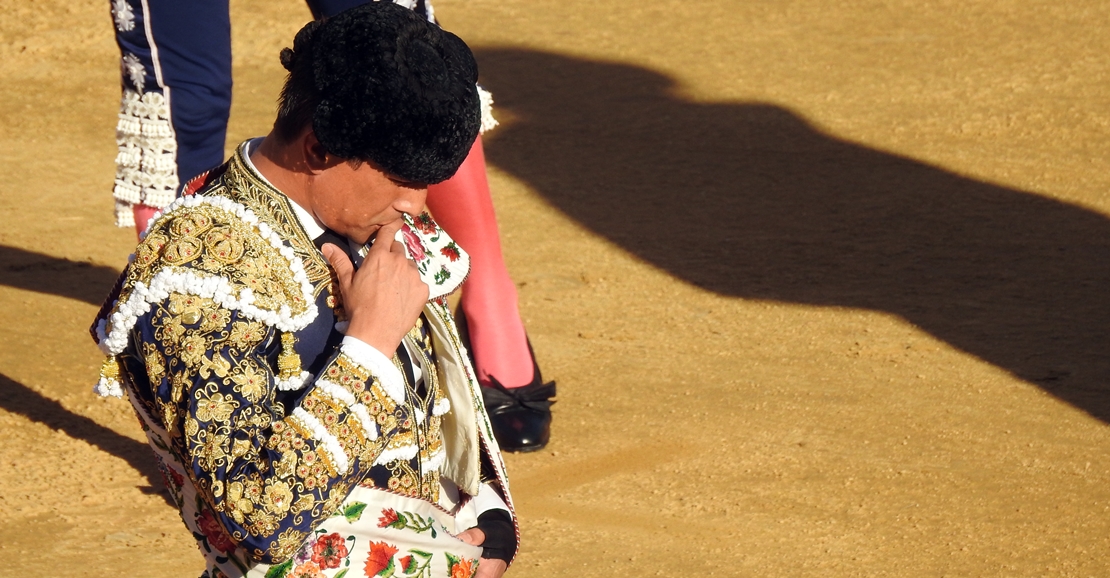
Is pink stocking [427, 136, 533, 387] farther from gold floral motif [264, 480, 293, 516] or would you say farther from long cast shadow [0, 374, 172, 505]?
gold floral motif [264, 480, 293, 516]

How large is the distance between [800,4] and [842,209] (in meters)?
3.47

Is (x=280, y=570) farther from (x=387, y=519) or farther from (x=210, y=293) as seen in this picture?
(x=210, y=293)

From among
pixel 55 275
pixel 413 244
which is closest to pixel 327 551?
pixel 413 244

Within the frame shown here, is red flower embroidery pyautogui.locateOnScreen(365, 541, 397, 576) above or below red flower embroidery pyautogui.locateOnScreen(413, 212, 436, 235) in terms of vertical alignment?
Answer: below

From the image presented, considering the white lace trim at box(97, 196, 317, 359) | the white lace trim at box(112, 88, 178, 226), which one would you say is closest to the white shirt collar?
the white lace trim at box(97, 196, 317, 359)

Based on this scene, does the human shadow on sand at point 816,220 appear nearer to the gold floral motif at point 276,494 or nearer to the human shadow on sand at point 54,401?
the human shadow on sand at point 54,401

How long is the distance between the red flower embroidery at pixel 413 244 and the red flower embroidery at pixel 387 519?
398mm

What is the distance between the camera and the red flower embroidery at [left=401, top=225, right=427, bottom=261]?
2093 millimetres

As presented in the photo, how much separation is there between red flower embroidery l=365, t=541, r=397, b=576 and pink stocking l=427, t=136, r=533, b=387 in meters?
1.91

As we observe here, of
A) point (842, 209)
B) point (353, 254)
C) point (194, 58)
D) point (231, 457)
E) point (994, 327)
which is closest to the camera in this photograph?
point (231, 457)

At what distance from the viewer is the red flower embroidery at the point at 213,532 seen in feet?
6.18

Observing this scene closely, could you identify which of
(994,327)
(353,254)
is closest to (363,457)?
(353,254)

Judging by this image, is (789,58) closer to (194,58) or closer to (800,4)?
(800,4)

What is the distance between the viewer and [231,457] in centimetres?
168
